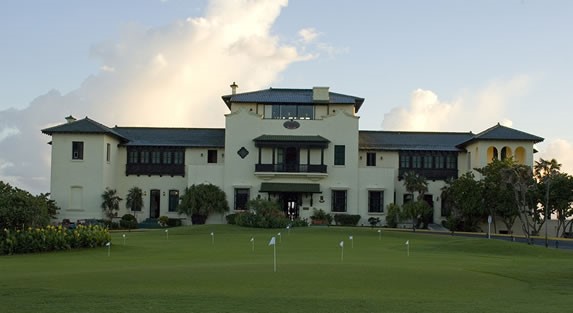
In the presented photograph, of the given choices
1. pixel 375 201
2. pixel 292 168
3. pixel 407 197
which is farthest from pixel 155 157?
pixel 407 197

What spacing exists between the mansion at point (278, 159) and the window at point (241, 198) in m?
0.09

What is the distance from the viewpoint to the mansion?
58.3m

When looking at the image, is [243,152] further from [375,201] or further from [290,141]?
[375,201]

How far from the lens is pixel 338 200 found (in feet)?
196

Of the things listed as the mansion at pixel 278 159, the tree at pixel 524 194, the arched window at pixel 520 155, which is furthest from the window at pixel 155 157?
the arched window at pixel 520 155

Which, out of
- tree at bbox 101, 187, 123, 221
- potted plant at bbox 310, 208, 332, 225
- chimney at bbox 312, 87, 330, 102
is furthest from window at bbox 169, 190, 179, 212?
chimney at bbox 312, 87, 330, 102

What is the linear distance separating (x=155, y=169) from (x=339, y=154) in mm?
16423

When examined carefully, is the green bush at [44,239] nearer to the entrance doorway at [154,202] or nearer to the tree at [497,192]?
the entrance doorway at [154,202]

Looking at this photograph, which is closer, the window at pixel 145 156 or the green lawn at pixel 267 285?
the green lawn at pixel 267 285

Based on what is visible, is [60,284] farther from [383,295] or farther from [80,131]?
[80,131]

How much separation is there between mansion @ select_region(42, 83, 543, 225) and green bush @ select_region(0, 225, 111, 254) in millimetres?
26623

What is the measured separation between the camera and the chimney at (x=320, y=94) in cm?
6088

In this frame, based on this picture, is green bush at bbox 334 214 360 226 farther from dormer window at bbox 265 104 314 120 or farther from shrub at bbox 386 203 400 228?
dormer window at bbox 265 104 314 120

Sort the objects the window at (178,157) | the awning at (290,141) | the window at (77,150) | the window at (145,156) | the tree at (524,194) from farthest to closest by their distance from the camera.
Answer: the window at (178,157) < the window at (145,156) < the window at (77,150) < the awning at (290,141) < the tree at (524,194)
